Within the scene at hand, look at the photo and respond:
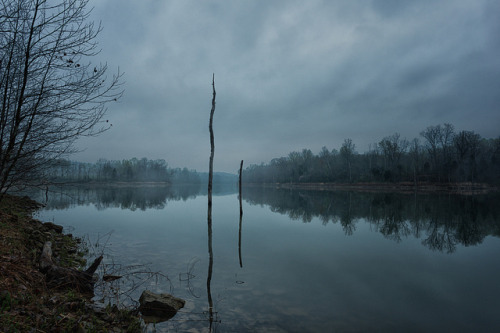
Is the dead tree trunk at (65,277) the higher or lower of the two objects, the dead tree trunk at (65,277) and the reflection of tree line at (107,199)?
the higher

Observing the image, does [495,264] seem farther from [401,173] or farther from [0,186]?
[401,173]

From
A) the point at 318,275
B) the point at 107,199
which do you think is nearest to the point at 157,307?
the point at 318,275

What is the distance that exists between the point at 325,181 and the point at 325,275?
90.1 metres

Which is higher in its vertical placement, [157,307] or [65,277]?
[65,277]

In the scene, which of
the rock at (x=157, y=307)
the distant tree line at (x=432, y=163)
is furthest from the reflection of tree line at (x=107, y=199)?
the distant tree line at (x=432, y=163)

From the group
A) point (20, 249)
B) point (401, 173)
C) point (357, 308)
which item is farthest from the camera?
point (401, 173)

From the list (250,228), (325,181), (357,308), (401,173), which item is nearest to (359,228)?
(250,228)

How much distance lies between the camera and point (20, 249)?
7.05 m

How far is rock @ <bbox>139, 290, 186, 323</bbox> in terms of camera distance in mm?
5845

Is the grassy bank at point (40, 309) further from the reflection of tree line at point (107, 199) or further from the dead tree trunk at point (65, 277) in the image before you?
the reflection of tree line at point (107, 199)

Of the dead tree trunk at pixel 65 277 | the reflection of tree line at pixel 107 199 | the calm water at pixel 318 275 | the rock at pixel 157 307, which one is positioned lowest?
the reflection of tree line at pixel 107 199

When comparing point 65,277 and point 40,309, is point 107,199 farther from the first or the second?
point 40,309

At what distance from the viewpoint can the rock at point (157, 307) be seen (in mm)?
5845

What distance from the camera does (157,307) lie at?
6.09 meters
